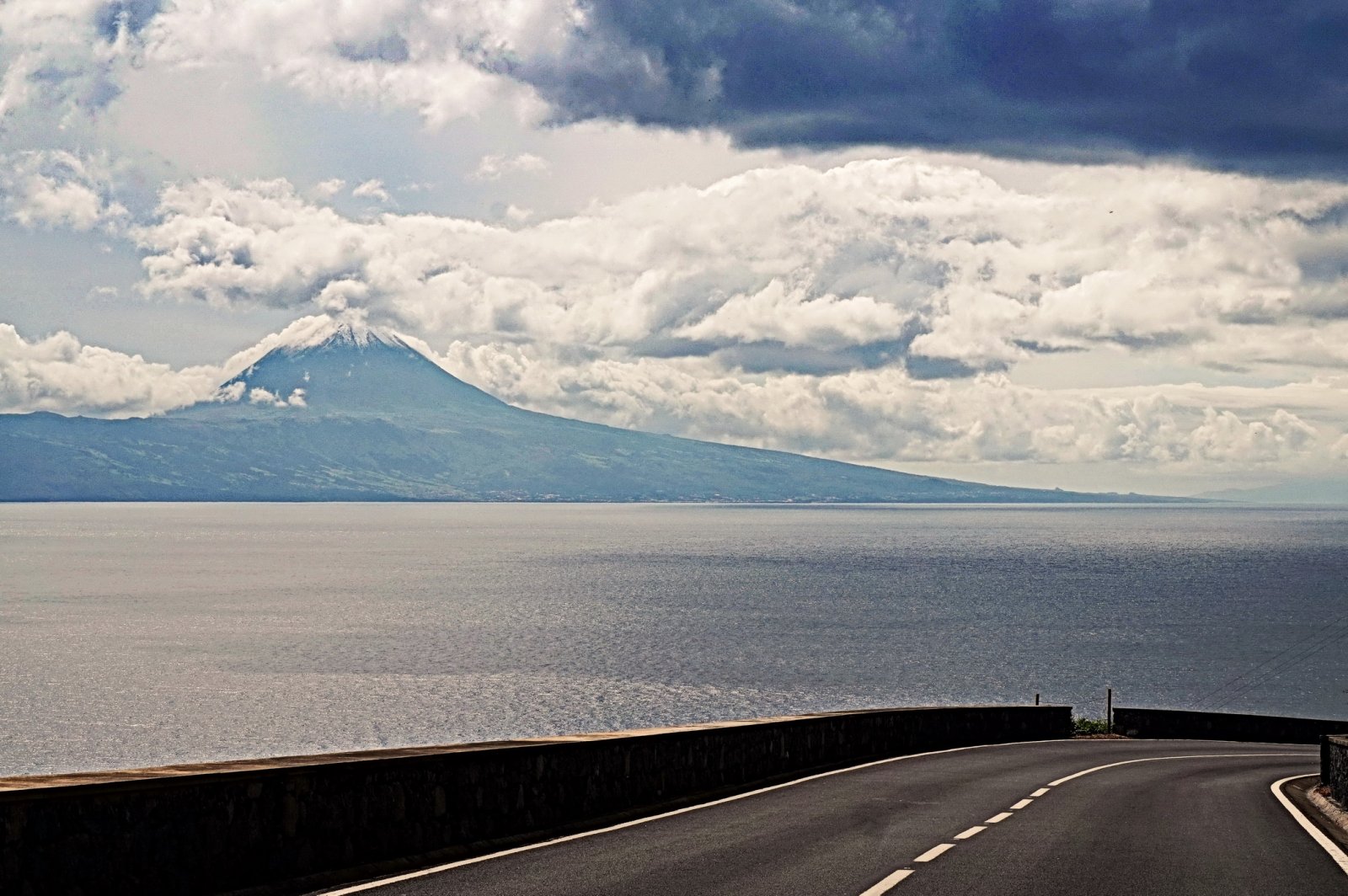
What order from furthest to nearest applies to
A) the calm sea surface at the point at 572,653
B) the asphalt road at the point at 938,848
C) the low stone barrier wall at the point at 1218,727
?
the calm sea surface at the point at 572,653, the low stone barrier wall at the point at 1218,727, the asphalt road at the point at 938,848

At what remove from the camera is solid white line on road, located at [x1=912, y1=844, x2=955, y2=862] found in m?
12.3

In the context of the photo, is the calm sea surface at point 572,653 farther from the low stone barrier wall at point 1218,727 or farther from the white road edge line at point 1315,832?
the white road edge line at point 1315,832

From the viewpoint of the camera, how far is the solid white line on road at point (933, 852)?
12305 mm

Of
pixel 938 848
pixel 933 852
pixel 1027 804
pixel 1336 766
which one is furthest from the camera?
pixel 1027 804

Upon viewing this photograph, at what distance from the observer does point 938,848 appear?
13.1 m

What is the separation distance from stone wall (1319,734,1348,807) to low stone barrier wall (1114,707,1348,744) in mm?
24279

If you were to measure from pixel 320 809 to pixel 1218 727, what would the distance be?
1559 inches

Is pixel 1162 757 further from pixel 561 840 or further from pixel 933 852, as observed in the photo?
pixel 561 840

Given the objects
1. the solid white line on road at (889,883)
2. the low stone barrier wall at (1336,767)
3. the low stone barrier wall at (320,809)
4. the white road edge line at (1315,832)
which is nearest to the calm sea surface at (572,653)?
the low stone barrier wall at (320,809)

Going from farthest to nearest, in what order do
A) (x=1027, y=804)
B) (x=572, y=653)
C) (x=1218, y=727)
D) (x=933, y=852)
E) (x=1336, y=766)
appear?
(x=572, y=653) < (x=1218, y=727) < (x=1027, y=804) < (x=1336, y=766) < (x=933, y=852)

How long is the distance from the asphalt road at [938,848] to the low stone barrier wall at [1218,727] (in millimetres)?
23061

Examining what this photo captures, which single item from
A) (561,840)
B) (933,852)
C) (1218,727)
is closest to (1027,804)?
(933,852)

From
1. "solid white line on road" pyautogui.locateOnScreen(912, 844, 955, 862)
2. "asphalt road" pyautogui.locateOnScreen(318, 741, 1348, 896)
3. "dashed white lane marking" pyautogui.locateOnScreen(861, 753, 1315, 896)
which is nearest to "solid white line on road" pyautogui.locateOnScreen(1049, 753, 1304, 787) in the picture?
"dashed white lane marking" pyautogui.locateOnScreen(861, 753, 1315, 896)

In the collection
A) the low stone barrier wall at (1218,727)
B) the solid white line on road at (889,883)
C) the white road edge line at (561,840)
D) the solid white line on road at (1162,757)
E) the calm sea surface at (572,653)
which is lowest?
the calm sea surface at (572,653)
